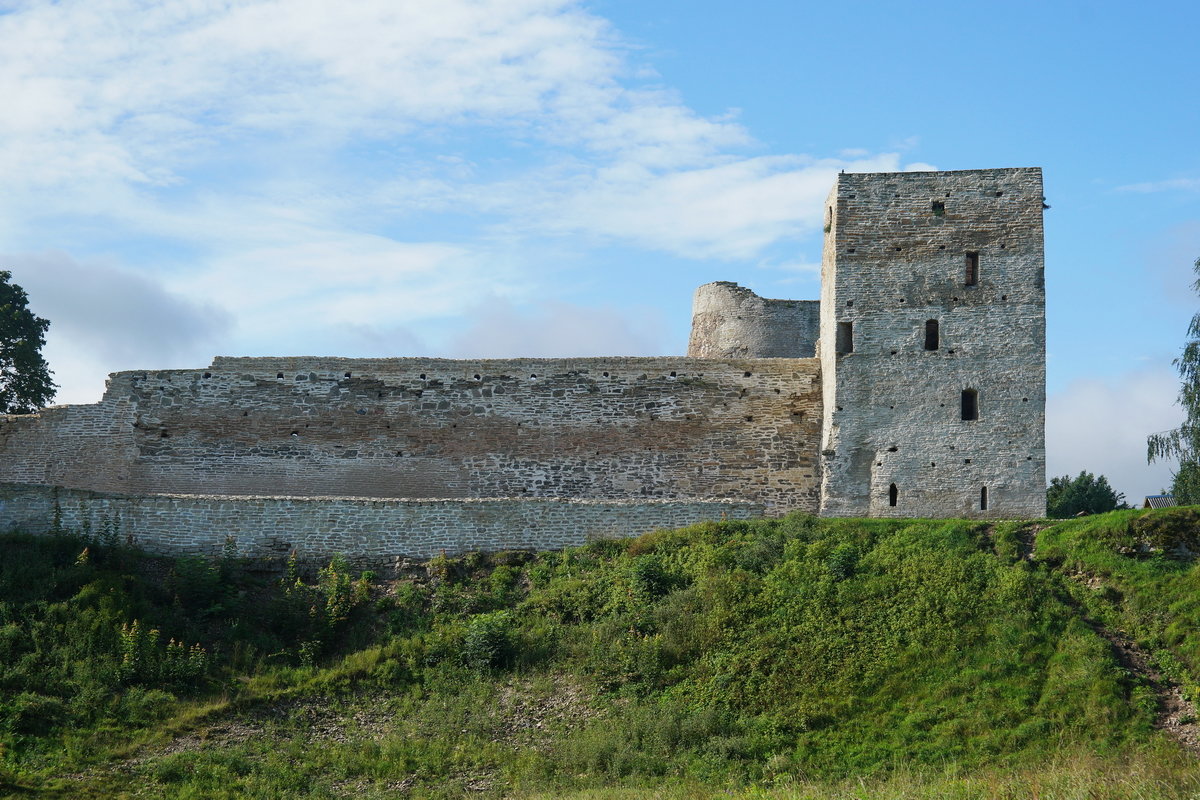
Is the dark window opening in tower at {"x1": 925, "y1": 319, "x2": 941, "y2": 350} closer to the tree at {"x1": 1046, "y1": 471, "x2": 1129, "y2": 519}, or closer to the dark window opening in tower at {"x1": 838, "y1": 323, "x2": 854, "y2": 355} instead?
the dark window opening in tower at {"x1": 838, "y1": 323, "x2": 854, "y2": 355}

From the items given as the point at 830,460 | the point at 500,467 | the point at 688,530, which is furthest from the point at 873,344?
the point at 500,467

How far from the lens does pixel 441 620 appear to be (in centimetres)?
2098

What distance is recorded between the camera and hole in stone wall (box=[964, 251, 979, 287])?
25.5m

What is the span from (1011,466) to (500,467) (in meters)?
9.35

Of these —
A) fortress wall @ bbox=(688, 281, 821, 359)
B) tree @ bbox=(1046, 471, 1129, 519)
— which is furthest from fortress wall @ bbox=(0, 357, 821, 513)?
tree @ bbox=(1046, 471, 1129, 519)

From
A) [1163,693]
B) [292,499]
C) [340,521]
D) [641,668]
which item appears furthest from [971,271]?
[292,499]

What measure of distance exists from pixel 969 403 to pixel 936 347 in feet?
3.90

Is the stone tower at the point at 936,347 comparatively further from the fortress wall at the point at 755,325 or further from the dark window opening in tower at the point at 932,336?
the fortress wall at the point at 755,325

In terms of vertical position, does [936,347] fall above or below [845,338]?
below

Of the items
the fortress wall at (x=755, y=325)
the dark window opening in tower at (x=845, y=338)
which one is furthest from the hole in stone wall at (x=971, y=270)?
the fortress wall at (x=755, y=325)

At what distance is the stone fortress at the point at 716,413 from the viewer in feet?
82.2

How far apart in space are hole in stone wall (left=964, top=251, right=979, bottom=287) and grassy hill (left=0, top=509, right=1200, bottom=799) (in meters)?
5.37

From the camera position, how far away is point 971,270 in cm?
2558

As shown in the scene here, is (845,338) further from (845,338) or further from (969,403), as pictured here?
(969,403)
